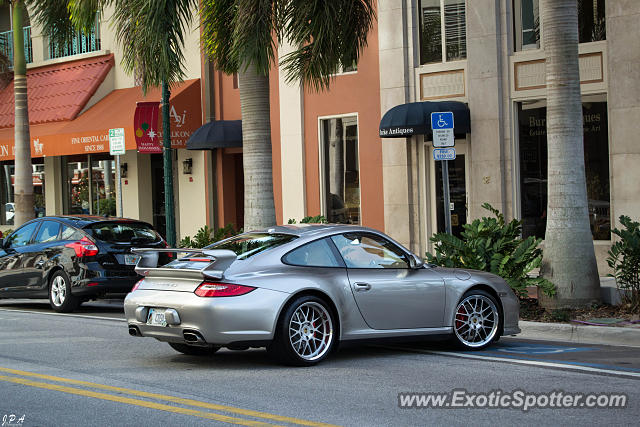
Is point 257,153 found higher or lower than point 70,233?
higher

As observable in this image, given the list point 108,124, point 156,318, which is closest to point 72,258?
point 156,318

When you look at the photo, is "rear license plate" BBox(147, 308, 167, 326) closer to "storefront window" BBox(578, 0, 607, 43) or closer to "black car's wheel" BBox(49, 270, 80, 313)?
"black car's wheel" BBox(49, 270, 80, 313)

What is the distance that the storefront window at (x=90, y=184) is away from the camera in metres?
27.8

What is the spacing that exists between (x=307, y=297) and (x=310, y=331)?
1.16 feet

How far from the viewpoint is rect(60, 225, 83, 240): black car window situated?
14.4 metres

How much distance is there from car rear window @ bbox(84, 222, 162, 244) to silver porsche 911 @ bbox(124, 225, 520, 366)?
535 centimetres

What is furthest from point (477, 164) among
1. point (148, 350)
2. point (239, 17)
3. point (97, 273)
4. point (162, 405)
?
point (162, 405)

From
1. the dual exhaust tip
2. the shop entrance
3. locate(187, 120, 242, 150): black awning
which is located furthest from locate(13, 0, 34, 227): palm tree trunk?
the dual exhaust tip

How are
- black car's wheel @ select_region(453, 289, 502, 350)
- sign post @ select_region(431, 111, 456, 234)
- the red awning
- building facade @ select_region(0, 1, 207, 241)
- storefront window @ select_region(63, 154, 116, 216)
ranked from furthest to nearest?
1. storefront window @ select_region(63, 154, 116, 216)
2. building facade @ select_region(0, 1, 207, 241)
3. the red awning
4. sign post @ select_region(431, 111, 456, 234)
5. black car's wheel @ select_region(453, 289, 502, 350)

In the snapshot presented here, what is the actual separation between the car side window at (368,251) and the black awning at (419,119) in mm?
9162

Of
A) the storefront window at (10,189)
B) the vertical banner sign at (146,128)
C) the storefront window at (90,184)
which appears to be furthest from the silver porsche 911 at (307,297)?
the storefront window at (10,189)

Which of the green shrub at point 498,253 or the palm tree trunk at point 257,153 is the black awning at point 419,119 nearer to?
the palm tree trunk at point 257,153

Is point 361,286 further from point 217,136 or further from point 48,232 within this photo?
point 217,136

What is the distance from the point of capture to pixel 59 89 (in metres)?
27.4
